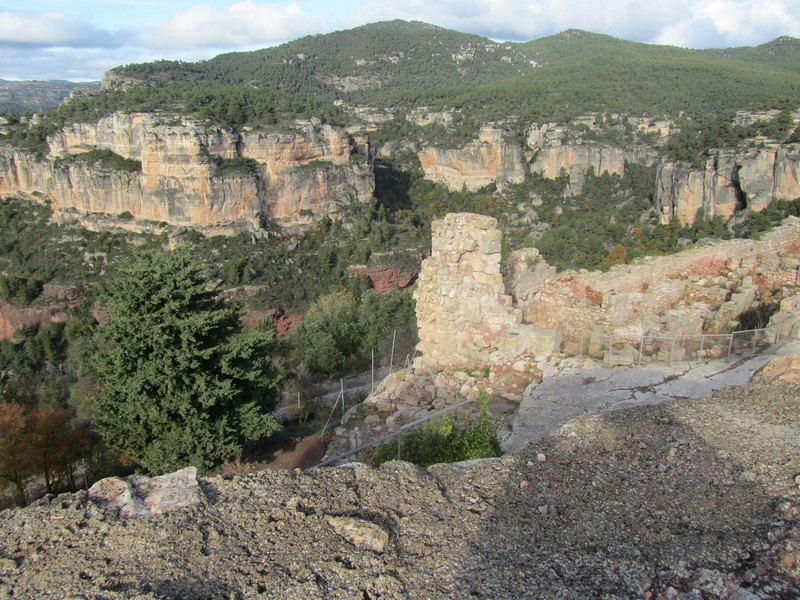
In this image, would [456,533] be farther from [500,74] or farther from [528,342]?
[500,74]

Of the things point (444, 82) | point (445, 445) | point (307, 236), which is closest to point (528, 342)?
point (445, 445)

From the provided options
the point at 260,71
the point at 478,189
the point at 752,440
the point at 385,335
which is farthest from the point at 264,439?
the point at 260,71

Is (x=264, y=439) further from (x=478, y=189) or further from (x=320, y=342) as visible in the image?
(x=478, y=189)

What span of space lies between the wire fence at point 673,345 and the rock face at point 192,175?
128 feet

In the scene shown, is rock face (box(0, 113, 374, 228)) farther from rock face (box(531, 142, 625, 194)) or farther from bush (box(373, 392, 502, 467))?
bush (box(373, 392, 502, 467))

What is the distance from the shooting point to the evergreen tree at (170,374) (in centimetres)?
855

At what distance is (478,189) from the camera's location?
6353cm

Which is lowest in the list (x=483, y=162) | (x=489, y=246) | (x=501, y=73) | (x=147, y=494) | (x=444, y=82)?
(x=147, y=494)

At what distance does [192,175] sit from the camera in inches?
1697

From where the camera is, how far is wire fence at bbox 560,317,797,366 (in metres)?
8.94

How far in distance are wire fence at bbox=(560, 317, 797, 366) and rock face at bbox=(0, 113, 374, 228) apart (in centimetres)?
3907

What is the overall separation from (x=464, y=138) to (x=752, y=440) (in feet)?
205

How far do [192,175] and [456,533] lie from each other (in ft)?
142

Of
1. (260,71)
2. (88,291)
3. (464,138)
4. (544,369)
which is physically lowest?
(88,291)
